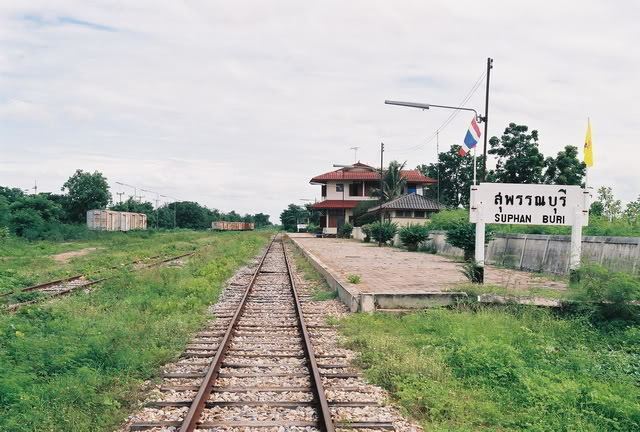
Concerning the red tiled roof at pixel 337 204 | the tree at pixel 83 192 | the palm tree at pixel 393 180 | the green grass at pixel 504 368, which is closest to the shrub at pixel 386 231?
the palm tree at pixel 393 180

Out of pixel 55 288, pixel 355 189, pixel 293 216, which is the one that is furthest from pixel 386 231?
pixel 293 216

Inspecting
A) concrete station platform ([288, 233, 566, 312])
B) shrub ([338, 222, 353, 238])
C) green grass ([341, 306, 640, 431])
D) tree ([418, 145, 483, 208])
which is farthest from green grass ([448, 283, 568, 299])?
tree ([418, 145, 483, 208])

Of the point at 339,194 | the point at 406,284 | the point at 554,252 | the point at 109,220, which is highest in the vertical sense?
the point at 339,194

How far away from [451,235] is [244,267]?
28.6 feet

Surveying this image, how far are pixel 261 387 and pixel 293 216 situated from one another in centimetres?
13123

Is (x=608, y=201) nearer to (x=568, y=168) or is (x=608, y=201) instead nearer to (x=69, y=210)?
(x=568, y=168)

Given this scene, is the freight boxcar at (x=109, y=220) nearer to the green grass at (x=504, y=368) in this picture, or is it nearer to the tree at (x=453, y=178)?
the tree at (x=453, y=178)

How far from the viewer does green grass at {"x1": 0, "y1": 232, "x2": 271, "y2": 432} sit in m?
5.43

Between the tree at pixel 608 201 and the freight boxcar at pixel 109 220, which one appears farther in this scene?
the freight boxcar at pixel 109 220

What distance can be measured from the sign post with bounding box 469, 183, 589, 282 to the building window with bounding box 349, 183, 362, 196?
5714 centimetres

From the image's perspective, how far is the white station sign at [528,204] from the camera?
13289mm

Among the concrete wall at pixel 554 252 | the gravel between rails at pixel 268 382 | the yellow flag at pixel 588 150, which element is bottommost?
the gravel between rails at pixel 268 382

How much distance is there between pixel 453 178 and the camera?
260 ft

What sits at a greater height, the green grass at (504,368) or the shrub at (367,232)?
the shrub at (367,232)
